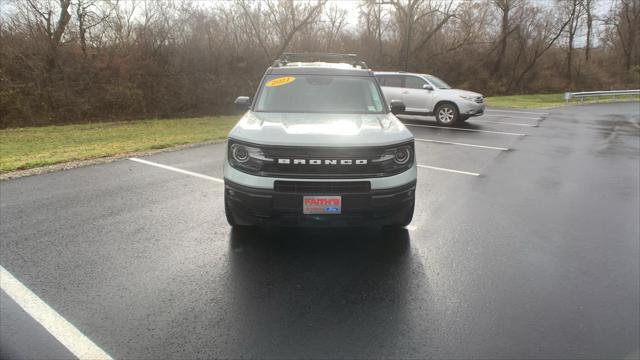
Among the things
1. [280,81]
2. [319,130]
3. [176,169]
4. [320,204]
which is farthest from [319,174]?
[176,169]

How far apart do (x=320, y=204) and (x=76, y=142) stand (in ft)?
34.1

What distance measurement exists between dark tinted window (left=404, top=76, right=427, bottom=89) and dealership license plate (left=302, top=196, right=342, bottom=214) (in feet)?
40.3

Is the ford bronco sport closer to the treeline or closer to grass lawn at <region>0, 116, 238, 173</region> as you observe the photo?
grass lawn at <region>0, 116, 238, 173</region>

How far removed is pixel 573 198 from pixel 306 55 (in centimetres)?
454

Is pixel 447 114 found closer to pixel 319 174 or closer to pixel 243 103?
pixel 243 103

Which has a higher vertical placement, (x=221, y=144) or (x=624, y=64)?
(x=624, y=64)

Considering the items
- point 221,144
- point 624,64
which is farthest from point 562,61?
point 221,144

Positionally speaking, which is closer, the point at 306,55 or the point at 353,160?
the point at 353,160

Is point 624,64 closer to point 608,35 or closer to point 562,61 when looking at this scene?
point 608,35

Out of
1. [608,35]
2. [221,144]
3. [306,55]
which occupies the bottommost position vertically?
[221,144]

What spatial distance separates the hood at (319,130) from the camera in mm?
3779

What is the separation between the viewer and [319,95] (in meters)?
5.21

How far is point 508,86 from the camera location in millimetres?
35938

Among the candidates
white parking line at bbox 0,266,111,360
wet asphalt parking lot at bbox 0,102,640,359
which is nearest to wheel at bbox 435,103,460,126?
wet asphalt parking lot at bbox 0,102,640,359
